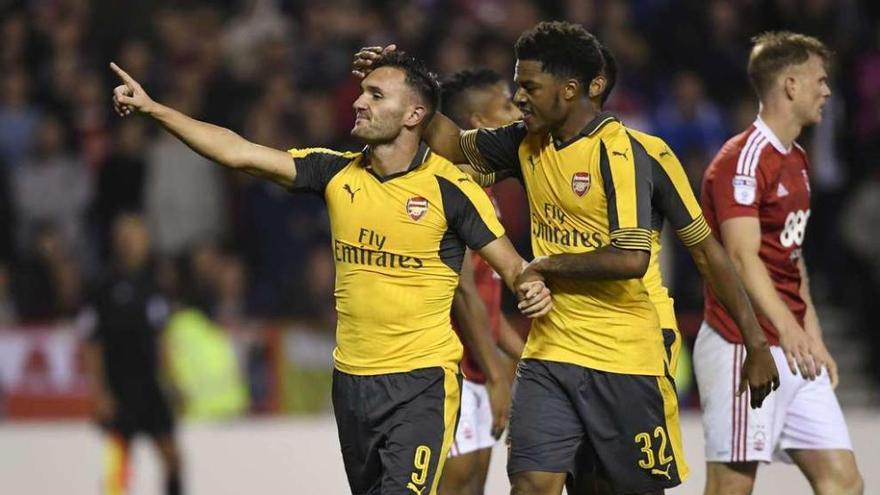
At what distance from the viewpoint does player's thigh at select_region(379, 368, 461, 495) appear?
5.59m

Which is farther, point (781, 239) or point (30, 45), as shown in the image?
point (30, 45)

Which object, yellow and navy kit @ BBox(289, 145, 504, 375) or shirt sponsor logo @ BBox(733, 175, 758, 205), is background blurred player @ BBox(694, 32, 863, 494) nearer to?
shirt sponsor logo @ BBox(733, 175, 758, 205)

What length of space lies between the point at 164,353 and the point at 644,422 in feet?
19.8

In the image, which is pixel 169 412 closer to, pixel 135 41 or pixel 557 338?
pixel 135 41

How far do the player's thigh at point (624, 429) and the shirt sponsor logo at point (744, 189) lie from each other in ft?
3.24

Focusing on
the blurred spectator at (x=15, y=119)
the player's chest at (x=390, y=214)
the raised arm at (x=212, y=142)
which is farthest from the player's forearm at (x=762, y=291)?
the blurred spectator at (x=15, y=119)

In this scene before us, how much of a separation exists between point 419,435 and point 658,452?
0.88 metres

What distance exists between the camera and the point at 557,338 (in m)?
5.79

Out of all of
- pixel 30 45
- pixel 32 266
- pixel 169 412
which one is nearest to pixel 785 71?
pixel 169 412

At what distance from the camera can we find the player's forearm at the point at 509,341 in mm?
6879

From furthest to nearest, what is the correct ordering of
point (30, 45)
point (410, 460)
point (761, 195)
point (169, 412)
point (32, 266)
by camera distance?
point (30, 45)
point (32, 266)
point (169, 412)
point (761, 195)
point (410, 460)

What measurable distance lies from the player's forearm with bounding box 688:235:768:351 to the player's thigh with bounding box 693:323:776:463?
665 mm

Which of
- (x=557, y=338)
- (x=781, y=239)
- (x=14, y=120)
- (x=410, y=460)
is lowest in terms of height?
(x=410, y=460)

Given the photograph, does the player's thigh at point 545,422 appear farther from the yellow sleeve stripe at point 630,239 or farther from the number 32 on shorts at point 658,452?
the yellow sleeve stripe at point 630,239
